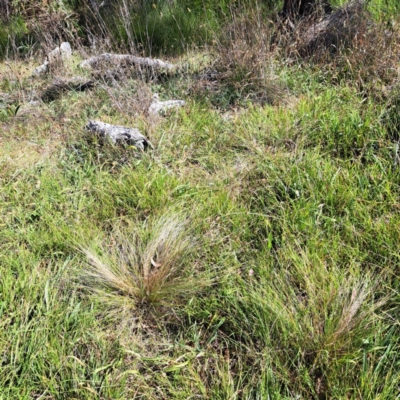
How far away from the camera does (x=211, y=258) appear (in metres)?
2.04

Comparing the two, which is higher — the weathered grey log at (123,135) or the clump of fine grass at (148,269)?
the weathered grey log at (123,135)

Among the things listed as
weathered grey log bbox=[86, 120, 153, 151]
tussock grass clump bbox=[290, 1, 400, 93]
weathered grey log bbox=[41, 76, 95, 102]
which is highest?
weathered grey log bbox=[86, 120, 153, 151]

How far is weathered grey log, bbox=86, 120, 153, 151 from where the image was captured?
9.51 feet

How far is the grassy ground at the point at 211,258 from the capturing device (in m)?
1.55

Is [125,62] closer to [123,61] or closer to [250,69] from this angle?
[123,61]

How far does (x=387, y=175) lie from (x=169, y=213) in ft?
4.26

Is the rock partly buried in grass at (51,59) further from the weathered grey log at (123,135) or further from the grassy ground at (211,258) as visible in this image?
the weathered grey log at (123,135)

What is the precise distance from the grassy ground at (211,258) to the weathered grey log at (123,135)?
10 cm

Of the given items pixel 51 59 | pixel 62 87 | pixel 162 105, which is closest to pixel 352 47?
pixel 162 105

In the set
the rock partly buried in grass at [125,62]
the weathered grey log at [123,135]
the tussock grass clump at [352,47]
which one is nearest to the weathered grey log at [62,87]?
the rock partly buried in grass at [125,62]

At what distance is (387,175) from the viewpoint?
230cm

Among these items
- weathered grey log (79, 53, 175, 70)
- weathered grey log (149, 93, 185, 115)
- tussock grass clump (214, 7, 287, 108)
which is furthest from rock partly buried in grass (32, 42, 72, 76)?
tussock grass clump (214, 7, 287, 108)

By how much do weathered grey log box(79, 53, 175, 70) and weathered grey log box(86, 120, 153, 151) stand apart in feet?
3.29

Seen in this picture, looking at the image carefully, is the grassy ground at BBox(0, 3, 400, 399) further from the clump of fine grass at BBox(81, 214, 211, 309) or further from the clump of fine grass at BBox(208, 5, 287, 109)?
the clump of fine grass at BBox(208, 5, 287, 109)
